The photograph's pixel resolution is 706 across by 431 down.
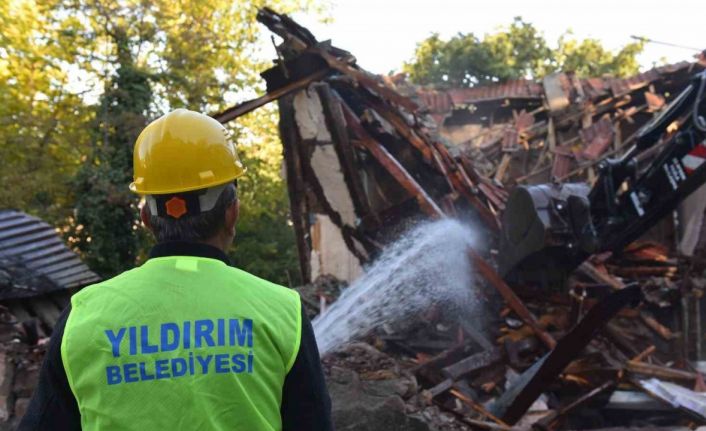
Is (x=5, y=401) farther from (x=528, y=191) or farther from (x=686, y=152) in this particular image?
(x=686, y=152)

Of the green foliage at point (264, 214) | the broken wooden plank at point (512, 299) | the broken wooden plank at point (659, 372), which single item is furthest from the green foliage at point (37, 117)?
the broken wooden plank at point (659, 372)

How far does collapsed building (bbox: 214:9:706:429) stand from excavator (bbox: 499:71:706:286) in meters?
0.47

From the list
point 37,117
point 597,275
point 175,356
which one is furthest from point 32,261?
point 175,356

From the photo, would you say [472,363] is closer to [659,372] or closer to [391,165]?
[659,372]

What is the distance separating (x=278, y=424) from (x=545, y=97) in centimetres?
1431

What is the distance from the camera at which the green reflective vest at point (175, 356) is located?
1268 millimetres

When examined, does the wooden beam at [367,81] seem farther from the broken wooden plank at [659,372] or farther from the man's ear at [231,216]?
the man's ear at [231,216]

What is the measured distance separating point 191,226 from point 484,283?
5029 millimetres

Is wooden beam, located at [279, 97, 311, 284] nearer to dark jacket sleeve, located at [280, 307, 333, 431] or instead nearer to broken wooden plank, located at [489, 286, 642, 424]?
broken wooden plank, located at [489, 286, 642, 424]

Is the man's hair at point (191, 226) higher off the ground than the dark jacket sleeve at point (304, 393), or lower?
higher

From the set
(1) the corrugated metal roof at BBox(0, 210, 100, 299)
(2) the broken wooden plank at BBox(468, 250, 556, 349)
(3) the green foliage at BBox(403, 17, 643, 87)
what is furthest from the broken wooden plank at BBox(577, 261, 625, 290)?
(3) the green foliage at BBox(403, 17, 643, 87)

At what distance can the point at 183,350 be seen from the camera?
1283mm

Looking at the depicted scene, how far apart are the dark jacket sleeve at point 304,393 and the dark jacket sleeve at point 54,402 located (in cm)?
42

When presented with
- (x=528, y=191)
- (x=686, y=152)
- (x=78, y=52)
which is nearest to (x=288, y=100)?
(x=528, y=191)
